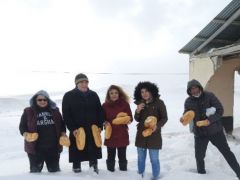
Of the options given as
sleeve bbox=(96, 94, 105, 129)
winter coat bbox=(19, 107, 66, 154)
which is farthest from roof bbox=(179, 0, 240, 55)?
winter coat bbox=(19, 107, 66, 154)

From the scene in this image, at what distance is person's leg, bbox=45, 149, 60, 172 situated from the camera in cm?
523

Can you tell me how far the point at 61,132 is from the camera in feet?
17.2

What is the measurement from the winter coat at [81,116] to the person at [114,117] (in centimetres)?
17

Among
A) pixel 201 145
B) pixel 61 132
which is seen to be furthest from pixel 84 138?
pixel 201 145

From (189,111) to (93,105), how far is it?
1.35 metres

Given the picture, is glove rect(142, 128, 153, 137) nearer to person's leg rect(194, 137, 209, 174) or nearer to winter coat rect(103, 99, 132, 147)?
winter coat rect(103, 99, 132, 147)

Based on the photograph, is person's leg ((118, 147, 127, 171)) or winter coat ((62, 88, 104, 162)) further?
person's leg ((118, 147, 127, 171))

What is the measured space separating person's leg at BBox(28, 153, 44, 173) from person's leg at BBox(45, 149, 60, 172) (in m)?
0.10

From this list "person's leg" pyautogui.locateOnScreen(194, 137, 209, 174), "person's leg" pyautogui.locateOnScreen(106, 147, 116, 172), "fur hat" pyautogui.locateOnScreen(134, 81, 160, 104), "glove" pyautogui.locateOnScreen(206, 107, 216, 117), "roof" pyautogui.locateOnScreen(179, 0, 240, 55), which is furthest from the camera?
"roof" pyautogui.locateOnScreen(179, 0, 240, 55)

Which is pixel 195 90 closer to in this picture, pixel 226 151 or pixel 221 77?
pixel 226 151

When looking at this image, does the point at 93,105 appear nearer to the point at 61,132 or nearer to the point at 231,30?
the point at 61,132

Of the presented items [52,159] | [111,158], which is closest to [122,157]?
[111,158]

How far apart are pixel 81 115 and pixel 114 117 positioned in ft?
1.57

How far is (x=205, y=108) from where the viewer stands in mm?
5203
